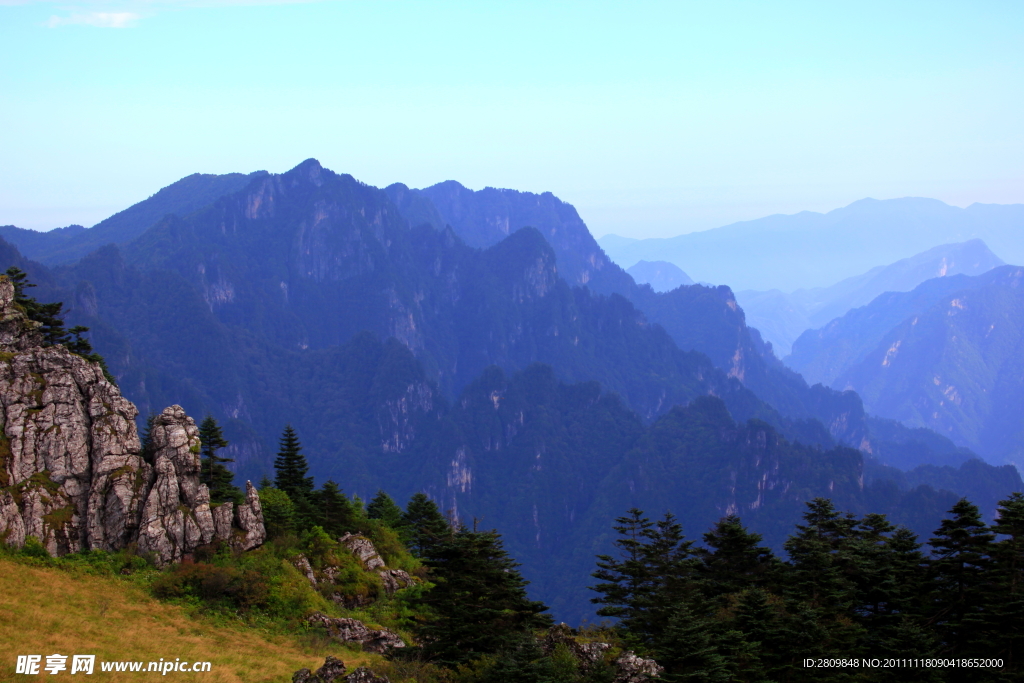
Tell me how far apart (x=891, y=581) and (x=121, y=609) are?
36267 mm

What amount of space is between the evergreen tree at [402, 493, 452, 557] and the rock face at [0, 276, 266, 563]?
45.5ft

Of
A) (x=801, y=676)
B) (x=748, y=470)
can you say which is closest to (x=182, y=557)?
(x=801, y=676)

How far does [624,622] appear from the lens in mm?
36469

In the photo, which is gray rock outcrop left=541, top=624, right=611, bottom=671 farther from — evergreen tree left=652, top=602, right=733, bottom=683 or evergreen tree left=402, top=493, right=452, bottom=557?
evergreen tree left=402, top=493, right=452, bottom=557

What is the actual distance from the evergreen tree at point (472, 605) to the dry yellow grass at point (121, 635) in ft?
14.1

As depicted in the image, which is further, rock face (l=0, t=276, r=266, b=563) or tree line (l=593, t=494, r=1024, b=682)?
rock face (l=0, t=276, r=266, b=563)

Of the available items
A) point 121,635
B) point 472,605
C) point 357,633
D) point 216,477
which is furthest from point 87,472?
point 472,605

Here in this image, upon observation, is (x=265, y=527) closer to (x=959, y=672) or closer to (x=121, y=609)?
(x=121, y=609)

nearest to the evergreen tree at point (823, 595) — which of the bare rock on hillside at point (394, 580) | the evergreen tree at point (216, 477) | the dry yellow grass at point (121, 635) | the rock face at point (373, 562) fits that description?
the dry yellow grass at point (121, 635)

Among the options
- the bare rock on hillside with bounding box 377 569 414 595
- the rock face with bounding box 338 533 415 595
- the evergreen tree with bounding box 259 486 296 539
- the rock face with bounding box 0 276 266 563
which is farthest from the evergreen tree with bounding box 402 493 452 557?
the rock face with bounding box 0 276 266 563

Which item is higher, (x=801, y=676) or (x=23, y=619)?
(x=23, y=619)

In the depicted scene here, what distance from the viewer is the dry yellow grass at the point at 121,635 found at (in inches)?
1152

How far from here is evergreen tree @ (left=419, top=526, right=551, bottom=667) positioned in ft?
106

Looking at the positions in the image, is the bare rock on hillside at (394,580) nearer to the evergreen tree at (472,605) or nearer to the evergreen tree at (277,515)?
the evergreen tree at (277,515)
